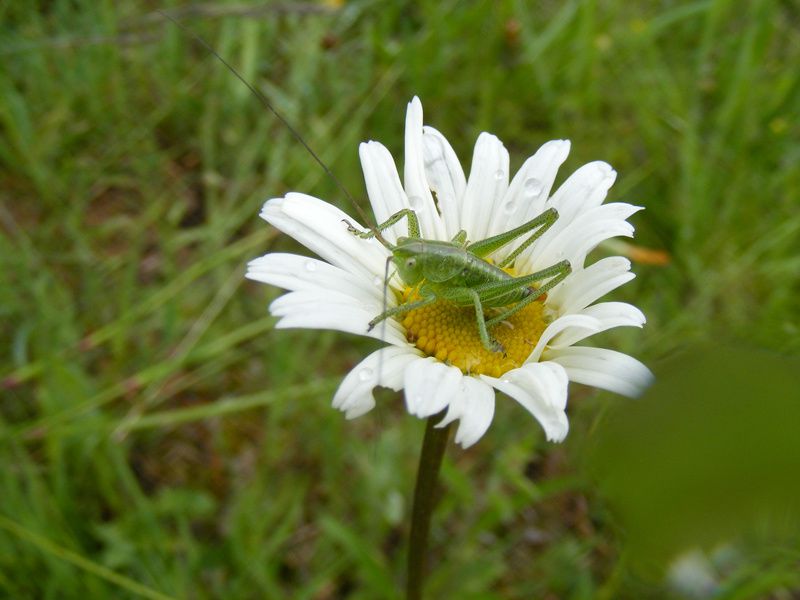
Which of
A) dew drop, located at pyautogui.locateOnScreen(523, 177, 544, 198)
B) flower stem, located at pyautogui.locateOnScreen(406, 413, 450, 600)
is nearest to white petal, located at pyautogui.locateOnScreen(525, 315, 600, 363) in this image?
flower stem, located at pyautogui.locateOnScreen(406, 413, 450, 600)

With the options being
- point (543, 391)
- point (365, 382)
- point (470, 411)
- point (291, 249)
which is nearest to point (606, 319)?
point (543, 391)

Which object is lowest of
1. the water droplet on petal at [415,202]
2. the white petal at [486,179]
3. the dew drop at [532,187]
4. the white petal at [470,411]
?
the white petal at [470,411]

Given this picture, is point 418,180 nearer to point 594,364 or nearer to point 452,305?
point 452,305

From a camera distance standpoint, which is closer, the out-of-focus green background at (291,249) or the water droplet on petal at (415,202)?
the water droplet on petal at (415,202)

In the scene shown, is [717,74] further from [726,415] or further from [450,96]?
[726,415]

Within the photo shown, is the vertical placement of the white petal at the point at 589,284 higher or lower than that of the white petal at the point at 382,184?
lower

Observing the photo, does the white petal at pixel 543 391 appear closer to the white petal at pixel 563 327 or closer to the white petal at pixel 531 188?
the white petal at pixel 563 327

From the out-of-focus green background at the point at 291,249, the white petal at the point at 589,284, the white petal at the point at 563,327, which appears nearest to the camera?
the white petal at the point at 563,327

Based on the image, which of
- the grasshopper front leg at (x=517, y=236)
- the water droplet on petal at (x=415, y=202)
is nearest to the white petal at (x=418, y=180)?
the water droplet on petal at (x=415, y=202)
